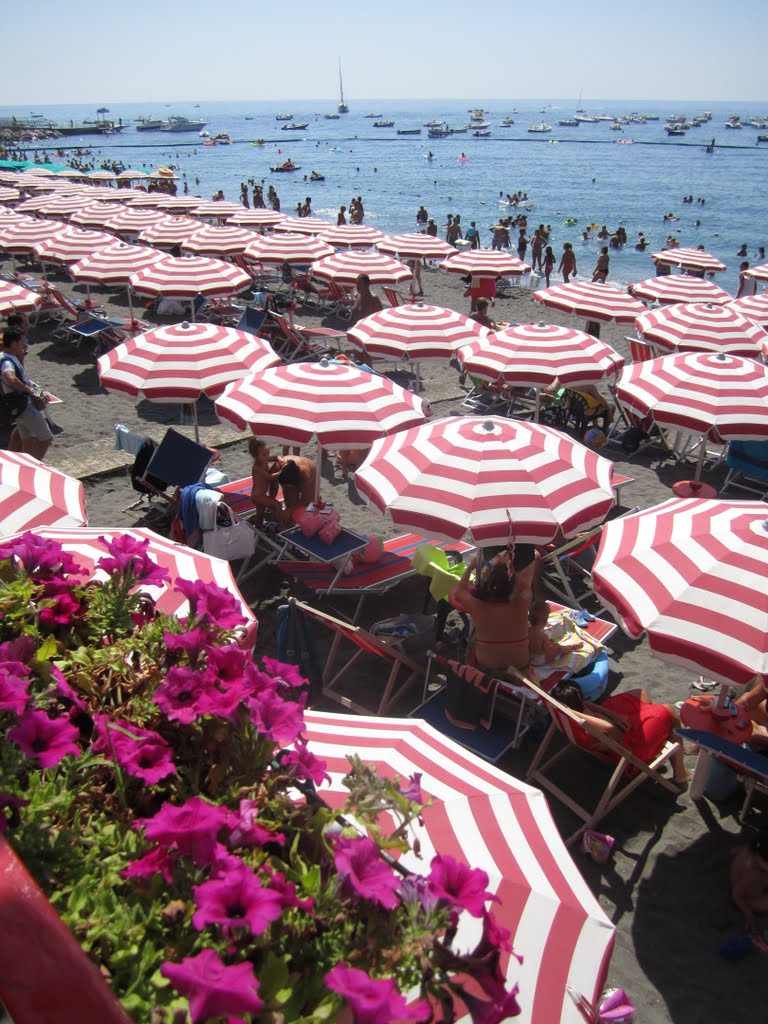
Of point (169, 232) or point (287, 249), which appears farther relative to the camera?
point (169, 232)

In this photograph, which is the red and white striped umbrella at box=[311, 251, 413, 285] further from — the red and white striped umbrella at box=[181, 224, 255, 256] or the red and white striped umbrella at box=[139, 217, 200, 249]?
the red and white striped umbrella at box=[139, 217, 200, 249]

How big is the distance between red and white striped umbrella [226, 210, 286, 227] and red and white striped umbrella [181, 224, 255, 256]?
4082 mm

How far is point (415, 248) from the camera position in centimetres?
1959

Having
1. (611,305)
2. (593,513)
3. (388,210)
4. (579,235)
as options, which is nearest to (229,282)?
(611,305)

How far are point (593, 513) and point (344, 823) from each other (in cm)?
439

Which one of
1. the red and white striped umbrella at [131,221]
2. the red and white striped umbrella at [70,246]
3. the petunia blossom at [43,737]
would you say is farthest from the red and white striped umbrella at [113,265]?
the petunia blossom at [43,737]

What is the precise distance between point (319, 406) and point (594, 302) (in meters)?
7.99

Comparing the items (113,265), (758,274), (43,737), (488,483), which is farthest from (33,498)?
(758,274)

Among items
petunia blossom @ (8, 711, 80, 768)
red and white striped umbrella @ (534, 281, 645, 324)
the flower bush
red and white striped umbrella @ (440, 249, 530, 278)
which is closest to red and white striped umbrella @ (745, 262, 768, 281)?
red and white striped umbrella @ (440, 249, 530, 278)

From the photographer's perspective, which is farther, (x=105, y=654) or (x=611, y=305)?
(x=611, y=305)

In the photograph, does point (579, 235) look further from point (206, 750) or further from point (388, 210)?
point (206, 750)

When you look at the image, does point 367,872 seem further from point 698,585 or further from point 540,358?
point 540,358

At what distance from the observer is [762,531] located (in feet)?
14.4

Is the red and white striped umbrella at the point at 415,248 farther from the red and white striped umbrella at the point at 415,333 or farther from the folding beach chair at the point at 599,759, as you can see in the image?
the folding beach chair at the point at 599,759
